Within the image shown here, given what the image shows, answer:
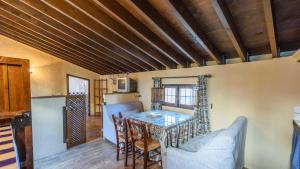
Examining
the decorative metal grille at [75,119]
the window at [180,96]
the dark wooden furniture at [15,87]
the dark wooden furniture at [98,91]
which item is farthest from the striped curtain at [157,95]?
the dark wooden furniture at [98,91]

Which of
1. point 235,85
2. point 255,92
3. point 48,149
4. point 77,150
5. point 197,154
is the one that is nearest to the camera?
point 197,154

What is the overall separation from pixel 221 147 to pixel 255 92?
69.9 inches

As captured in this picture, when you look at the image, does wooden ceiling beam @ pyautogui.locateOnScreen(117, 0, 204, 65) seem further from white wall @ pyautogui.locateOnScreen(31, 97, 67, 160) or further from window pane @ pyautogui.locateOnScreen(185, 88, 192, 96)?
white wall @ pyautogui.locateOnScreen(31, 97, 67, 160)

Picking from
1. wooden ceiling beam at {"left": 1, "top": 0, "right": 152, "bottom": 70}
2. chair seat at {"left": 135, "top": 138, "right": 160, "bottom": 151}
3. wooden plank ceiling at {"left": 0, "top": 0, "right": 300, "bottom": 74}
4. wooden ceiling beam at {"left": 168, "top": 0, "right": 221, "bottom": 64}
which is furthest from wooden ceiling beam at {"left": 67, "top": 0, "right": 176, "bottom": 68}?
chair seat at {"left": 135, "top": 138, "right": 160, "bottom": 151}

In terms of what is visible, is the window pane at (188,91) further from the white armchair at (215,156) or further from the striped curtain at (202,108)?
the white armchair at (215,156)

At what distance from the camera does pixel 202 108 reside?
350cm

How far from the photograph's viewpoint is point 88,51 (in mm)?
4473

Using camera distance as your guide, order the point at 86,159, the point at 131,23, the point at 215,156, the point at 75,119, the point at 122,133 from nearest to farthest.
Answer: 1. the point at 215,156
2. the point at 131,23
3. the point at 86,159
4. the point at 122,133
5. the point at 75,119

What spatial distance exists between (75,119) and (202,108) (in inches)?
128

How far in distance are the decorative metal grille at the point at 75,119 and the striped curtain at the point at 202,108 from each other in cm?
302

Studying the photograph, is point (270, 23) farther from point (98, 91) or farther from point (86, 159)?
point (98, 91)

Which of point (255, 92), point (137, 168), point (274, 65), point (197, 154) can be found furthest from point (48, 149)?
point (274, 65)

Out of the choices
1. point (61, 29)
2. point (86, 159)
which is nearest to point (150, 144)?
point (86, 159)

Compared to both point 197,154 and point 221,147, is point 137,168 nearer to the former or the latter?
point 197,154
